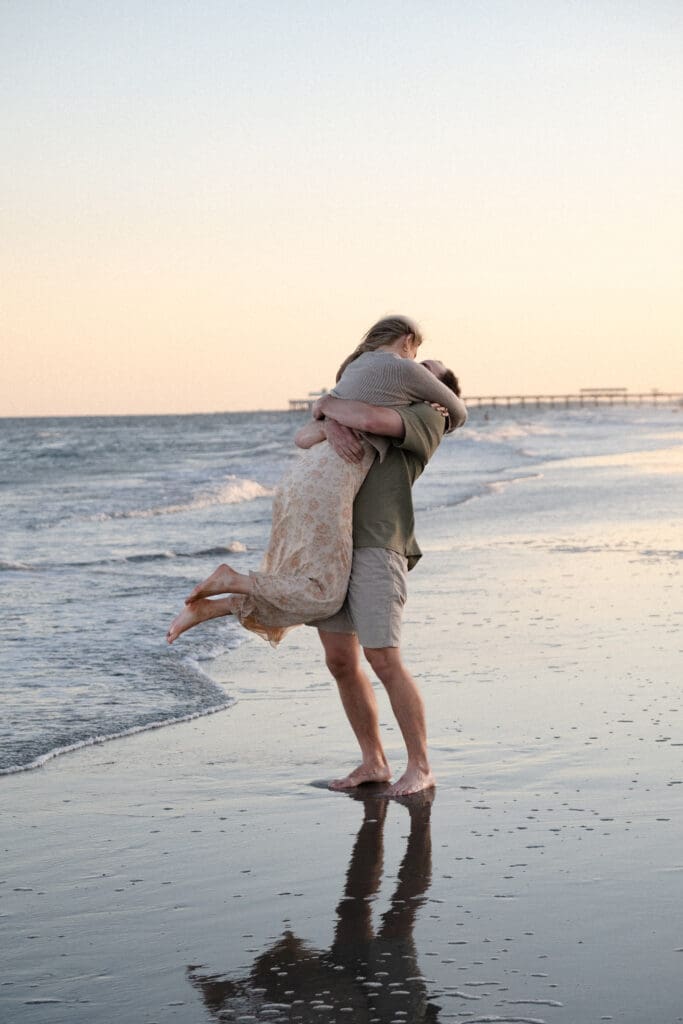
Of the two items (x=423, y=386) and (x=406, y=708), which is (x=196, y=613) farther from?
(x=423, y=386)

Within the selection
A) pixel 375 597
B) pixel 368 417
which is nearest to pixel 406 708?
pixel 375 597

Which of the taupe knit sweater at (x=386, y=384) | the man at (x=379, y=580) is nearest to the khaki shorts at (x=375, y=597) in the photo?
the man at (x=379, y=580)

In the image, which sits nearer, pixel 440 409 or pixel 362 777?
pixel 362 777

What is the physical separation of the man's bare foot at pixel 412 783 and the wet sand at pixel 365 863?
6 centimetres

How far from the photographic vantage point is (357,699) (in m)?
4.93

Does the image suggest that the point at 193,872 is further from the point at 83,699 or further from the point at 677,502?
the point at 677,502

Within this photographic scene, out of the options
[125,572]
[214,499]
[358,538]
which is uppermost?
[358,538]

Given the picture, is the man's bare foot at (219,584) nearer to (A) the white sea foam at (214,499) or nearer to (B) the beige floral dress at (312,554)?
(B) the beige floral dress at (312,554)

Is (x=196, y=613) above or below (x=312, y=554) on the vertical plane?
below

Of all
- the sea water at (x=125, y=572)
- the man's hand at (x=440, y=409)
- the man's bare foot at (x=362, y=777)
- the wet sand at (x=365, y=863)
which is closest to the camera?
the wet sand at (x=365, y=863)

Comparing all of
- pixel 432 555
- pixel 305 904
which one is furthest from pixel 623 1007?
pixel 432 555

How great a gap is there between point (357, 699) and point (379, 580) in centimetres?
49

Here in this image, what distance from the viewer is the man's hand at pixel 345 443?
4746 mm

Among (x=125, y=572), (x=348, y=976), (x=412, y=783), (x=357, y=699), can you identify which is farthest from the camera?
(x=125, y=572)
